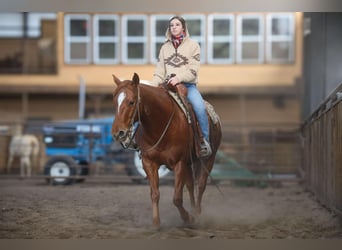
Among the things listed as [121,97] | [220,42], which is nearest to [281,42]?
[220,42]

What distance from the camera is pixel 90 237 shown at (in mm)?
5797

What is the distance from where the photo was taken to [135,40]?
9.68 m

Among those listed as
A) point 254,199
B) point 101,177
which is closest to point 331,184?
point 254,199

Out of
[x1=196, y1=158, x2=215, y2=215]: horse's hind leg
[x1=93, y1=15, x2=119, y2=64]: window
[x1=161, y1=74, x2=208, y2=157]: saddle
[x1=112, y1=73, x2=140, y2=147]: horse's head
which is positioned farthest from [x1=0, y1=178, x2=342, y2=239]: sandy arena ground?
[x1=93, y1=15, x2=119, y2=64]: window

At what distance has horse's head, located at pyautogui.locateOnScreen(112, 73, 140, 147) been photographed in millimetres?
5219

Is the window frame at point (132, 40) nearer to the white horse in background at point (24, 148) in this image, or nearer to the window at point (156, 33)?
the window at point (156, 33)

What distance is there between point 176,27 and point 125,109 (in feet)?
2.72

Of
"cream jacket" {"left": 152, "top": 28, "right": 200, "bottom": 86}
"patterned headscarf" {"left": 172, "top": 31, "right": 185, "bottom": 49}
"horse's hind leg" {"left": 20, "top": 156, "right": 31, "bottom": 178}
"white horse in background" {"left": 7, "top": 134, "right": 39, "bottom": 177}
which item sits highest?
"patterned headscarf" {"left": 172, "top": 31, "right": 185, "bottom": 49}

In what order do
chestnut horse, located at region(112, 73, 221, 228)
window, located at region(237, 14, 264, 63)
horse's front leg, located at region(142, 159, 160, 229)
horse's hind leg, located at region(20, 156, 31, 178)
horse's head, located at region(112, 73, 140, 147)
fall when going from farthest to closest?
window, located at region(237, 14, 264, 63), horse's hind leg, located at region(20, 156, 31, 178), horse's front leg, located at region(142, 159, 160, 229), chestnut horse, located at region(112, 73, 221, 228), horse's head, located at region(112, 73, 140, 147)

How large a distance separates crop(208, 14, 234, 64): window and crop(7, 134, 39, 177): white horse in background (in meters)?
2.64

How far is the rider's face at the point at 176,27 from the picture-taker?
5.73 meters

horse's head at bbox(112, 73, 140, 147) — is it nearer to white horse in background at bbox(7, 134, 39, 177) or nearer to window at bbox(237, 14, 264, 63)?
window at bbox(237, 14, 264, 63)

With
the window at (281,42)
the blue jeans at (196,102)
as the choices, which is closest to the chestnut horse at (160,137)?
the blue jeans at (196,102)

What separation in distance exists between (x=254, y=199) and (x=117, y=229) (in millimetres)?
2081
